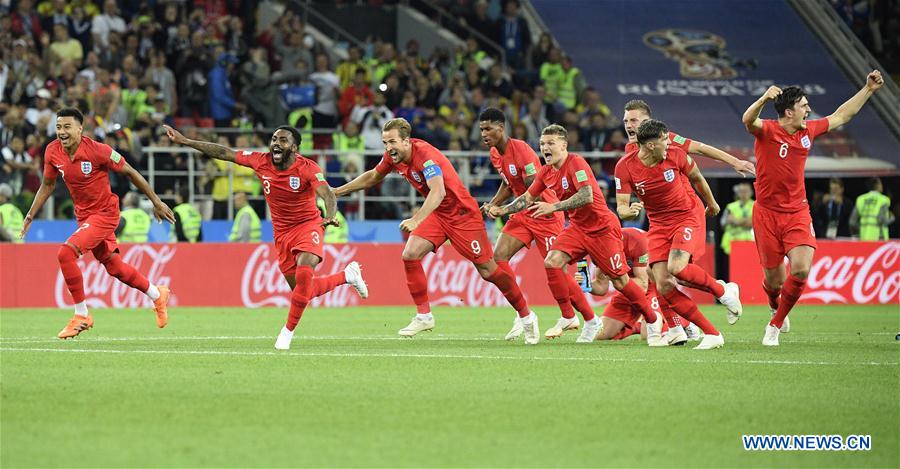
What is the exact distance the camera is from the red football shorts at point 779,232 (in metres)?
14.0

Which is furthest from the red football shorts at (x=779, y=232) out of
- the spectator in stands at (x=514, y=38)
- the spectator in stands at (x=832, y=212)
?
the spectator in stands at (x=514, y=38)

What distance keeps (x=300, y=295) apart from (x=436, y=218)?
212 cm

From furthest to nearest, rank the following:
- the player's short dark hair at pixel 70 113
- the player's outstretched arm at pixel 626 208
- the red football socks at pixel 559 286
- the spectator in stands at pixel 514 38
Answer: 1. the spectator in stands at pixel 514 38
2. the player's short dark hair at pixel 70 113
3. the red football socks at pixel 559 286
4. the player's outstretched arm at pixel 626 208

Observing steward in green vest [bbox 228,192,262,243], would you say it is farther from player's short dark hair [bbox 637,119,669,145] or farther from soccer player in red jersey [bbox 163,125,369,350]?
player's short dark hair [bbox 637,119,669,145]

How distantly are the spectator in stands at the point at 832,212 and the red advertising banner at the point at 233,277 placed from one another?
204 inches

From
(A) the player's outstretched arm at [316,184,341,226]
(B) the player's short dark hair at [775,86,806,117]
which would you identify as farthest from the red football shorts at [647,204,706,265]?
(A) the player's outstretched arm at [316,184,341,226]

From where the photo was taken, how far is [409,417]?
8898mm

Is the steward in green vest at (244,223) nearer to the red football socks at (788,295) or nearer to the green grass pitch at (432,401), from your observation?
the green grass pitch at (432,401)

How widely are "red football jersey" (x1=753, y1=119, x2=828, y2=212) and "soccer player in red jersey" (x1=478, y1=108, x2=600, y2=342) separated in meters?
2.30

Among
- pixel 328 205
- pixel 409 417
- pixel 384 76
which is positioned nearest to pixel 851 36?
pixel 384 76

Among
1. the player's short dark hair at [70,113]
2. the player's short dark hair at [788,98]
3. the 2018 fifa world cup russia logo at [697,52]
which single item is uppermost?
the 2018 fifa world cup russia logo at [697,52]

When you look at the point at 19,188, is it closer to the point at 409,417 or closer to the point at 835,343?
the point at 835,343

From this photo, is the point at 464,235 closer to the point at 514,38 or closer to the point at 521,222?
the point at 521,222

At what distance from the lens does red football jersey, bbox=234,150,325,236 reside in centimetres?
1470
